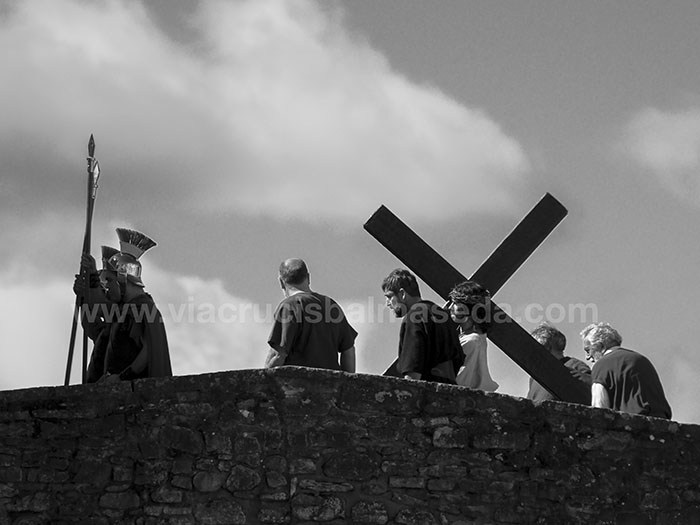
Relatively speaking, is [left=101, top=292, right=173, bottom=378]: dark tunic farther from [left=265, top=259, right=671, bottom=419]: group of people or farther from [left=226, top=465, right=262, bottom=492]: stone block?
[left=226, top=465, right=262, bottom=492]: stone block

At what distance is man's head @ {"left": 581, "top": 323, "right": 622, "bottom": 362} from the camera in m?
10.2

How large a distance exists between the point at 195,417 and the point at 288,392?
2.12 ft

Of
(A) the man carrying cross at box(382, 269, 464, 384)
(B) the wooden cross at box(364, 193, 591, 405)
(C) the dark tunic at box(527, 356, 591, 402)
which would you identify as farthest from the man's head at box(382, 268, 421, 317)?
(C) the dark tunic at box(527, 356, 591, 402)

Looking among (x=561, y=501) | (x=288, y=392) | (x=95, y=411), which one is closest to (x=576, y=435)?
(x=561, y=501)

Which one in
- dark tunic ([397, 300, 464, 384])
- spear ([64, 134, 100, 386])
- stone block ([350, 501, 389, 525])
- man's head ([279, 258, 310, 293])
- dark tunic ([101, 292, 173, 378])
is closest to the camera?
stone block ([350, 501, 389, 525])

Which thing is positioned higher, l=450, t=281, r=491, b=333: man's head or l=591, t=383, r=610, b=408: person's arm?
l=450, t=281, r=491, b=333: man's head

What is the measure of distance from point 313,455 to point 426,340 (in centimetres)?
108

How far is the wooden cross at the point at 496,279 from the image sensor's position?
448 inches

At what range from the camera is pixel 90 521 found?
935cm

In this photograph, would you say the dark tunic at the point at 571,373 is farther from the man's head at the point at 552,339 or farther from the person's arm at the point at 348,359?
the person's arm at the point at 348,359

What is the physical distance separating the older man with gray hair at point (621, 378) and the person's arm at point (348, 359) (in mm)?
1753

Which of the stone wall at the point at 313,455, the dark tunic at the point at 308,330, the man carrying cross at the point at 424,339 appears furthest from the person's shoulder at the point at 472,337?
the dark tunic at the point at 308,330

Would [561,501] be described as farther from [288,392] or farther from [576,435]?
[288,392]

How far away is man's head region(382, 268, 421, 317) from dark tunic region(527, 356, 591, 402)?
7.43 ft
